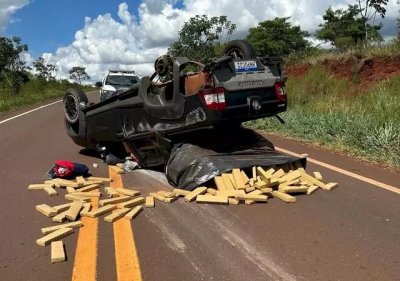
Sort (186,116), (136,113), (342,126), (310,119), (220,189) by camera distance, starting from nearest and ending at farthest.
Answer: (220,189) < (186,116) < (136,113) < (342,126) < (310,119)

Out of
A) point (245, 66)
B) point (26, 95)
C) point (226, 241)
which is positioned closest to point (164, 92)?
point (245, 66)

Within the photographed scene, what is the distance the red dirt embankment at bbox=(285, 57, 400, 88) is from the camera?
1734cm

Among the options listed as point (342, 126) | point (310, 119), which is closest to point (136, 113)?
point (342, 126)

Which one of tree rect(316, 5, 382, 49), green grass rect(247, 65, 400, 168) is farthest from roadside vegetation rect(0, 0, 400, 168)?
tree rect(316, 5, 382, 49)

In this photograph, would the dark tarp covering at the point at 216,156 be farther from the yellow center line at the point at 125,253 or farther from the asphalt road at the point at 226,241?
the yellow center line at the point at 125,253

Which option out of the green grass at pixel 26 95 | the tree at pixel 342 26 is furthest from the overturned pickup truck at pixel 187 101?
the tree at pixel 342 26

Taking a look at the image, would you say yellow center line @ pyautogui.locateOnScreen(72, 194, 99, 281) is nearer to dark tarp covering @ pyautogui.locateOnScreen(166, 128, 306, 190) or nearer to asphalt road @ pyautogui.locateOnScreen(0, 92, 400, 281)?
asphalt road @ pyautogui.locateOnScreen(0, 92, 400, 281)

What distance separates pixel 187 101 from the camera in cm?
664

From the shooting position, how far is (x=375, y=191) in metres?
6.37

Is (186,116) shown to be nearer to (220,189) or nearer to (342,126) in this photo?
(220,189)

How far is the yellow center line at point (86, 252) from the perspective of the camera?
12.5 ft

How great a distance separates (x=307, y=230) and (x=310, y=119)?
7482mm

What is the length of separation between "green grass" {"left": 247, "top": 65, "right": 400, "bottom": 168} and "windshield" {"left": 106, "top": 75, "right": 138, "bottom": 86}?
6.96 meters

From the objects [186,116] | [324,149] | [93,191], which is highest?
[186,116]
